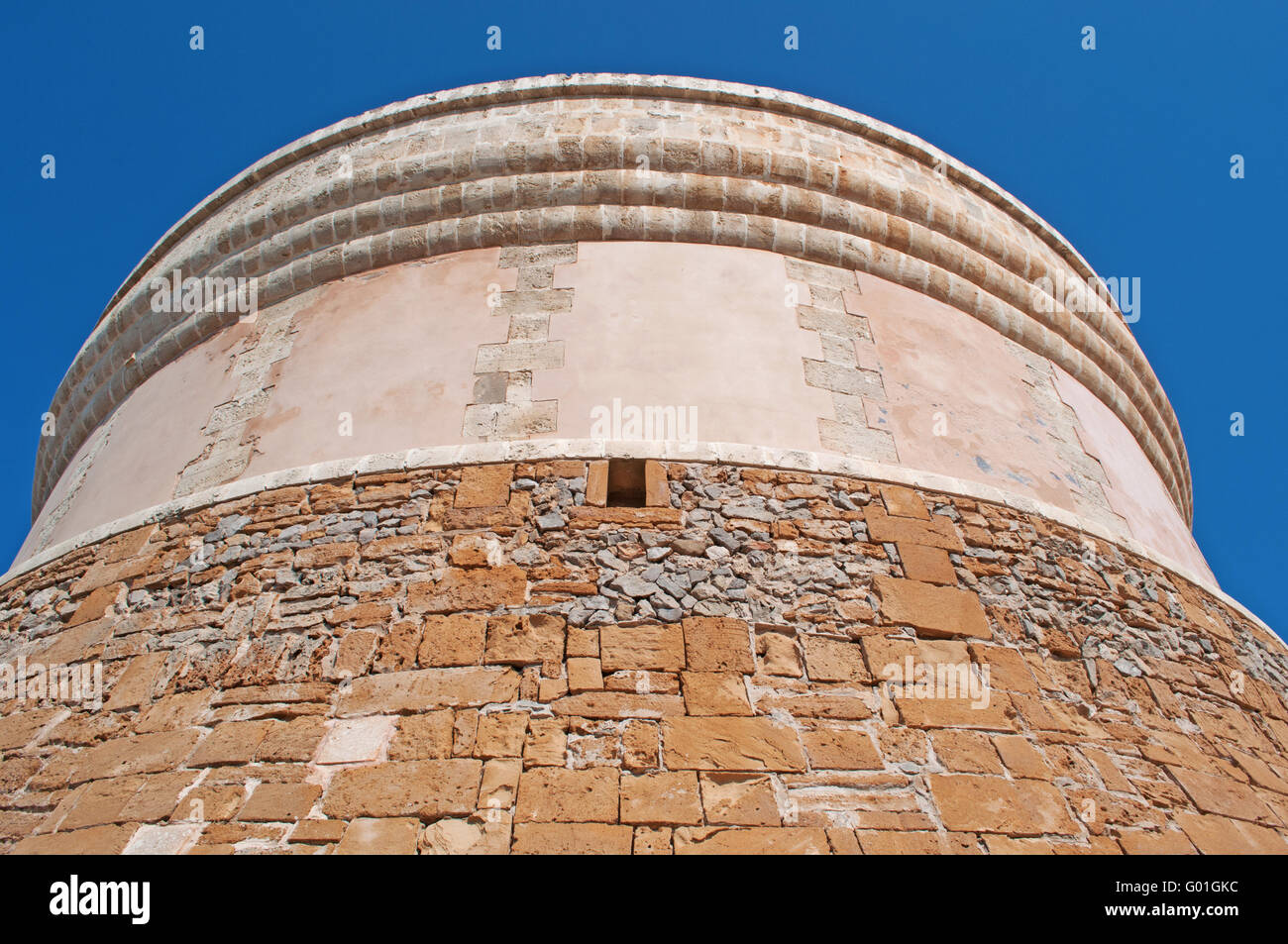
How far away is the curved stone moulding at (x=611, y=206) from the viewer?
454 centimetres

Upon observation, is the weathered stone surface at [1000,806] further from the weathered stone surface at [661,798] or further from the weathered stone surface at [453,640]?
the weathered stone surface at [453,640]

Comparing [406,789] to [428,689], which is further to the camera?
[428,689]

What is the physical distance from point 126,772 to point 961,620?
263cm

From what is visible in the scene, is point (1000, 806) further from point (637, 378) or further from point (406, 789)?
point (637, 378)

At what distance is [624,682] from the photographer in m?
2.79

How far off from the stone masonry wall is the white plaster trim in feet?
0.17

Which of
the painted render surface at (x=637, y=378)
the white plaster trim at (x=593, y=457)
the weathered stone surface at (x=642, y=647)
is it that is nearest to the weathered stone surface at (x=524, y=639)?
the weathered stone surface at (x=642, y=647)

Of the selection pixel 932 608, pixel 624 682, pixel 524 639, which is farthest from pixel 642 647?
pixel 932 608

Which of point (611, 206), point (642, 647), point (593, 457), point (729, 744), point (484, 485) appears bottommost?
point (729, 744)

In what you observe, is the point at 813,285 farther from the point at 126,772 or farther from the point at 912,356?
the point at 126,772

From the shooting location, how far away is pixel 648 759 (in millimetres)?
2598

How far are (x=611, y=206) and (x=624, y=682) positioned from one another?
2.56 meters

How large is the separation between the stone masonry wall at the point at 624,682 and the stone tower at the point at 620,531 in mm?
14
